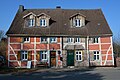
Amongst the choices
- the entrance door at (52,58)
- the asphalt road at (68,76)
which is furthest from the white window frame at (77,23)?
the asphalt road at (68,76)

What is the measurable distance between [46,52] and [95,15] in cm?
1108

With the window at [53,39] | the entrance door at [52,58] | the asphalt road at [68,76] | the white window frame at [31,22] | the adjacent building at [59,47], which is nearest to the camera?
the asphalt road at [68,76]

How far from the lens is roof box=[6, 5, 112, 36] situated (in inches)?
1351

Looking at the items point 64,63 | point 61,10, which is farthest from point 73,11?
point 64,63

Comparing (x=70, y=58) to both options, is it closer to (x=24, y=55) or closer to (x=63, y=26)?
(x=63, y=26)

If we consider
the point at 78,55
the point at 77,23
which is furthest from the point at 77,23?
the point at 78,55

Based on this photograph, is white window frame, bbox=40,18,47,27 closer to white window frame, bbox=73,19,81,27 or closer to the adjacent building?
the adjacent building

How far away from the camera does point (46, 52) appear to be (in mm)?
34219

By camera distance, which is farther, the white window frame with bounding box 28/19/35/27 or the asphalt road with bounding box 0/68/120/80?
the white window frame with bounding box 28/19/35/27

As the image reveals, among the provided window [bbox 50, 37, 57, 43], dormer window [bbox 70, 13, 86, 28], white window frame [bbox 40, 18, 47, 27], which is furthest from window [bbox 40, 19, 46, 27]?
dormer window [bbox 70, 13, 86, 28]

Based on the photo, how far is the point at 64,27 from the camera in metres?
35.8

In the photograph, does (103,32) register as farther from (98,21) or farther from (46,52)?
(46,52)

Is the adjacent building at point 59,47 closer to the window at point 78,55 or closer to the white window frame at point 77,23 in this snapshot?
the window at point 78,55

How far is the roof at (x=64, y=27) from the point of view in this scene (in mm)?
34312
